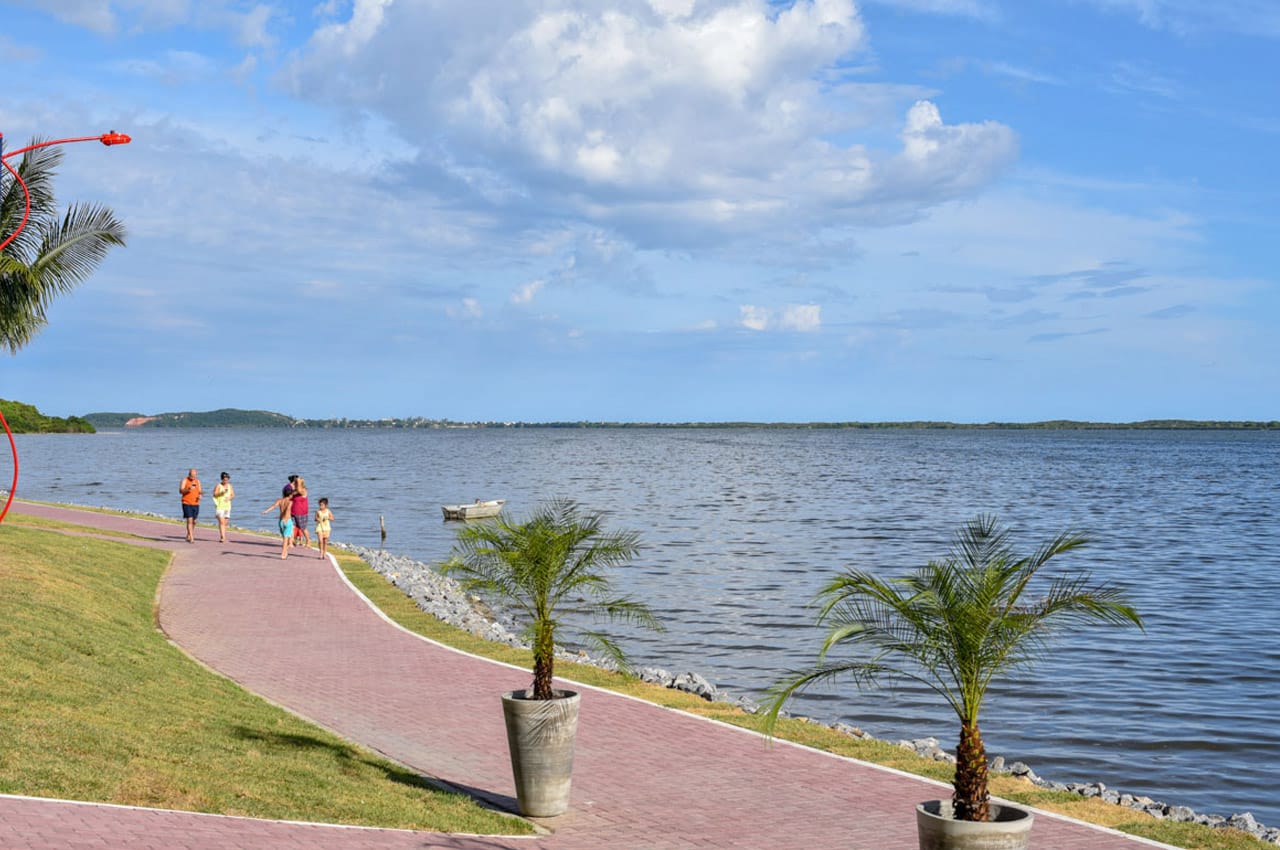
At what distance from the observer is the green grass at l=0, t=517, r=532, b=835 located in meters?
8.94

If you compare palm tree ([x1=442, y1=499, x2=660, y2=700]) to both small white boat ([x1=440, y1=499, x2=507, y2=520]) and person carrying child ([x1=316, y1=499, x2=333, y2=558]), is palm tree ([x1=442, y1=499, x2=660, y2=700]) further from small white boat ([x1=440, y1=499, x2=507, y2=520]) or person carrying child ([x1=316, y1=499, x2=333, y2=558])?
small white boat ([x1=440, y1=499, x2=507, y2=520])

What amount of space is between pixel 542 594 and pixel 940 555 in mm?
28275

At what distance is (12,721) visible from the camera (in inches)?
385

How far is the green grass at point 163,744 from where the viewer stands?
894 cm

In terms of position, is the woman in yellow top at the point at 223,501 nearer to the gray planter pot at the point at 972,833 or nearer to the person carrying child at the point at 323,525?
the person carrying child at the point at 323,525

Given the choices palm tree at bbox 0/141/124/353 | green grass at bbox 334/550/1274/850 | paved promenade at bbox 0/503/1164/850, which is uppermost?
palm tree at bbox 0/141/124/353

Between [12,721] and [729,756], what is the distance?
6.92 m

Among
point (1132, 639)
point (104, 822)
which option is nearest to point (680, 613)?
point (1132, 639)

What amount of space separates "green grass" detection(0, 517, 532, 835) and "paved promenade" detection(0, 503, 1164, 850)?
0.43 meters

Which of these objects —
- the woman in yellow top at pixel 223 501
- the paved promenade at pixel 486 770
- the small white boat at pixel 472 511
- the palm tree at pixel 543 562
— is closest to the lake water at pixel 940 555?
the small white boat at pixel 472 511

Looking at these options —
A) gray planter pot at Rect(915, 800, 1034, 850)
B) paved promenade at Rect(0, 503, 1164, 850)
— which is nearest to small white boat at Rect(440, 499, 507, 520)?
paved promenade at Rect(0, 503, 1164, 850)

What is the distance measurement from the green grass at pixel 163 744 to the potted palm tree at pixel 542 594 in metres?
0.46

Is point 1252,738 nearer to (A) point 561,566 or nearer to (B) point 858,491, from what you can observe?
(A) point 561,566

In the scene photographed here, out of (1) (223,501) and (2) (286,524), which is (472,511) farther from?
(2) (286,524)
